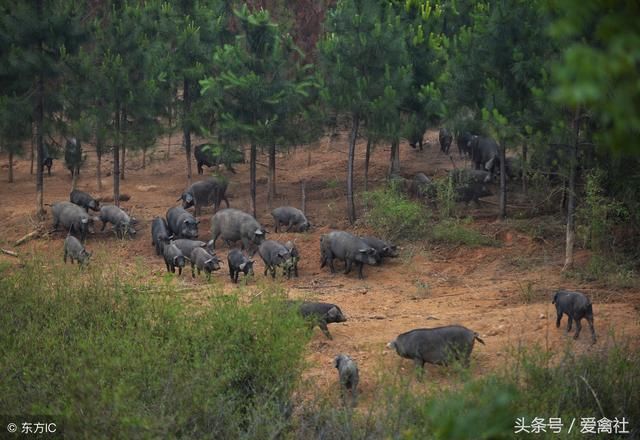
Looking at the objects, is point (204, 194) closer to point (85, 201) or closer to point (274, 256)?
point (85, 201)

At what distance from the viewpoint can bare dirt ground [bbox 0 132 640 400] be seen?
1366 cm

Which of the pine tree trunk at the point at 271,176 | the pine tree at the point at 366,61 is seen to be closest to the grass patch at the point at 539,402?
the pine tree at the point at 366,61

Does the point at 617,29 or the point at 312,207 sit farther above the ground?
the point at 617,29

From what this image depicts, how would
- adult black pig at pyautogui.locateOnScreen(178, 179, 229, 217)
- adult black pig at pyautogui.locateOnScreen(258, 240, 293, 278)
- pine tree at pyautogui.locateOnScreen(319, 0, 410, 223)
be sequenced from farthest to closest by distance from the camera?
adult black pig at pyautogui.locateOnScreen(178, 179, 229, 217) < pine tree at pyautogui.locateOnScreen(319, 0, 410, 223) < adult black pig at pyautogui.locateOnScreen(258, 240, 293, 278)

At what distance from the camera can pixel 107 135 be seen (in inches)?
990

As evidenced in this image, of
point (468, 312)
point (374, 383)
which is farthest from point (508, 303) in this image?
point (374, 383)

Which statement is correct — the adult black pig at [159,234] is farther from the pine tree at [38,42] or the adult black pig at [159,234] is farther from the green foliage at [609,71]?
the green foliage at [609,71]

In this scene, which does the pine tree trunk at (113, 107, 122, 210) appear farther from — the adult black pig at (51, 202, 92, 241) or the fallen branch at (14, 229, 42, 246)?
the fallen branch at (14, 229, 42, 246)

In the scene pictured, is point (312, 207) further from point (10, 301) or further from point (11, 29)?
point (10, 301)

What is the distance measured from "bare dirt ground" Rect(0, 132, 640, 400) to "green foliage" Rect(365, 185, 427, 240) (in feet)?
1.81

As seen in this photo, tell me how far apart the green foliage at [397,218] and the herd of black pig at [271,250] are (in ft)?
3.12

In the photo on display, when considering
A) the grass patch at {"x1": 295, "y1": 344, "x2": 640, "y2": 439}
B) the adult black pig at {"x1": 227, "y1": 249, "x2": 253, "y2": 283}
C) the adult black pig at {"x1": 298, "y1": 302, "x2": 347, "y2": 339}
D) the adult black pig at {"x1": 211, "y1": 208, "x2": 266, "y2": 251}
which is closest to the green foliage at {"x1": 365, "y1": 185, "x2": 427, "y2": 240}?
the adult black pig at {"x1": 211, "y1": 208, "x2": 266, "y2": 251}

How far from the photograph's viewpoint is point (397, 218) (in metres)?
21.4

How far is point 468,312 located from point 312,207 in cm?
1066
